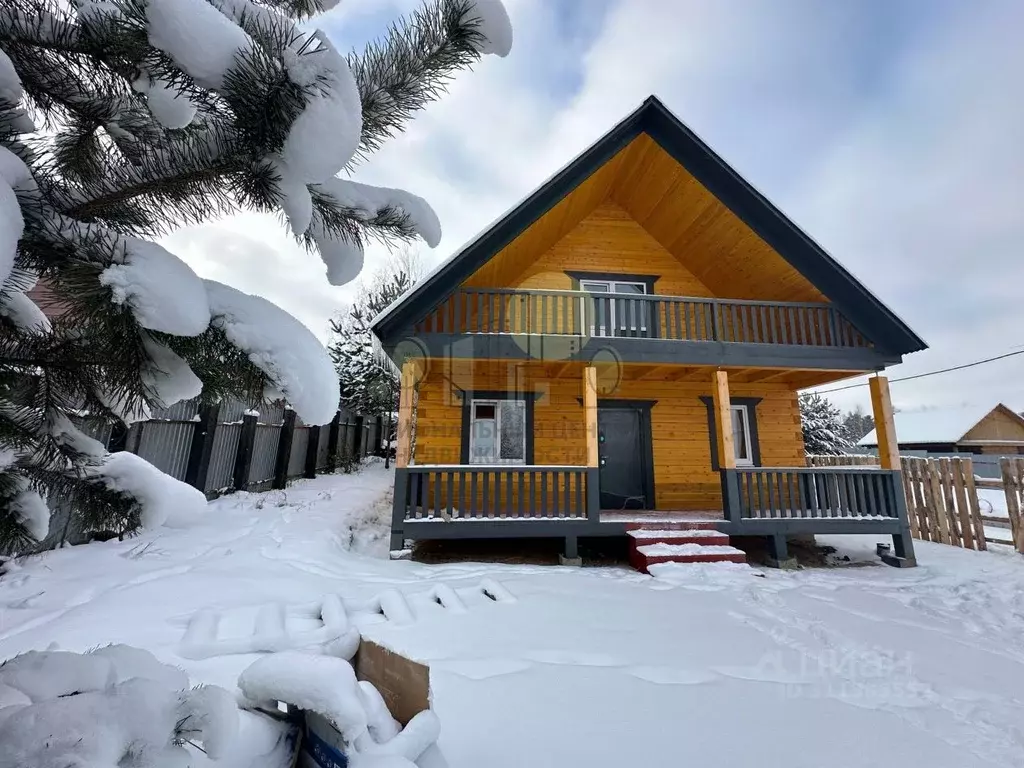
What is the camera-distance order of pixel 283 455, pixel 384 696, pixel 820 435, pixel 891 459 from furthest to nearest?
pixel 820 435 → pixel 283 455 → pixel 891 459 → pixel 384 696

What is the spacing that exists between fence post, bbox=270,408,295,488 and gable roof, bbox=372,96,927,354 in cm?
510

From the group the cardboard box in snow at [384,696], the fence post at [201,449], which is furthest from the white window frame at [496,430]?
the cardboard box in snow at [384,696]

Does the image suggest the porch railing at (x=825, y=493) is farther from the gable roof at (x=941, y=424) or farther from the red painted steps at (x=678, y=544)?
the gable roof at (x=941, y=424)

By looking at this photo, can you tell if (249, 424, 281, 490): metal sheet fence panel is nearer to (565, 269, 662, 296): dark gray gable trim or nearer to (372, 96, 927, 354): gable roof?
(372, 96, 927, 354): gable roof

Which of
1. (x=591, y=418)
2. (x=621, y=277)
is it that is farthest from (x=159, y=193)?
(x=621, y=277)

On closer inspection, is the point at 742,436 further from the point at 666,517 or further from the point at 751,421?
the point at 666,517

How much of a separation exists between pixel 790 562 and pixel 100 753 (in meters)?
7.53

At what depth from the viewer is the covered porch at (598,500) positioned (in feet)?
20.5

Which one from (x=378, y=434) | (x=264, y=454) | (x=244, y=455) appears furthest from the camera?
(x=378, y=434)

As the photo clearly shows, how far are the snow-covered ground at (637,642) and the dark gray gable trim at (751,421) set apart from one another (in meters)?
3.01

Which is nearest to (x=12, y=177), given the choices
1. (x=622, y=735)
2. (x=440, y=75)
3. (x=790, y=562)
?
(x=440, y=75)

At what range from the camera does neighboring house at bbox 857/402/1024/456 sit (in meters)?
27.2

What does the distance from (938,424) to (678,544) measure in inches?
1474

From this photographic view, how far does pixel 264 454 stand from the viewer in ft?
30.6
